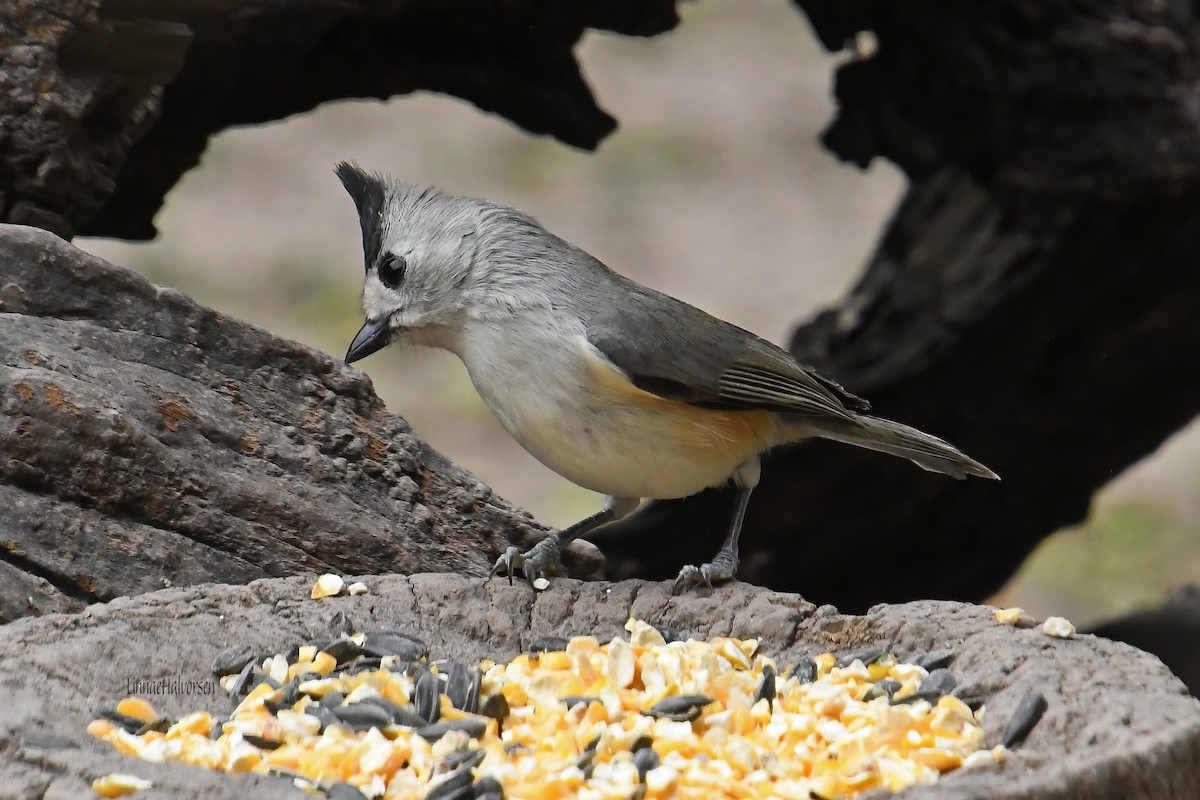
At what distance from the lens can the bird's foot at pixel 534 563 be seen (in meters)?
3.38

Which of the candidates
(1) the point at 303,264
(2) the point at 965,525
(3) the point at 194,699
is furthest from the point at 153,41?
(1) the point at 303,264

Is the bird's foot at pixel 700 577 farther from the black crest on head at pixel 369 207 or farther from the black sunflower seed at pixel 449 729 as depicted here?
the black crest on head at pixel 369 207

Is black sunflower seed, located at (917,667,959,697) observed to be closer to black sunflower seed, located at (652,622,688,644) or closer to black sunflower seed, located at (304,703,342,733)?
black sunflower seed, located at (652,622,688,644)

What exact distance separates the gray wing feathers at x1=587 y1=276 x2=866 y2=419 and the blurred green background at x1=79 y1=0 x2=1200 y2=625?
16.5 ft

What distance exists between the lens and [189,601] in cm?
288

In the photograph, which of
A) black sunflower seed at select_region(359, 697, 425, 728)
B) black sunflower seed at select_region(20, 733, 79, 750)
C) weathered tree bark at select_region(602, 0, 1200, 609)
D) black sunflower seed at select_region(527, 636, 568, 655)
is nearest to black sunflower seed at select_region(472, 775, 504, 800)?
black sunflower seed at select_region(359, 697, 425, 728)

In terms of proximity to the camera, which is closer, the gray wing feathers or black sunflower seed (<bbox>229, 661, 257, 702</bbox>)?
black sunflower seed (<bbox>229, 661, 257, 702</bbox>)

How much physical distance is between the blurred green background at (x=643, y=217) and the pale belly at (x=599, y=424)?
526 cm

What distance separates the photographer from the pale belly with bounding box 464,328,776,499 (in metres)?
3.48

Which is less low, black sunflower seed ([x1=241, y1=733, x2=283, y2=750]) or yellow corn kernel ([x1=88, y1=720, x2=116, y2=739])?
black sunflower seed ([x1=241, y1=733, x2=283, y2=750])

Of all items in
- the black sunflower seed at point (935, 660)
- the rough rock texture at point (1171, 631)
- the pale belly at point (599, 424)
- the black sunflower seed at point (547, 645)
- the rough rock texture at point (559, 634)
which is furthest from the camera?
the rough rock texture at point (1171, 631)

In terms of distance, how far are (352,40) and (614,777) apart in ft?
10.4

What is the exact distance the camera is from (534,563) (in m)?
3.44

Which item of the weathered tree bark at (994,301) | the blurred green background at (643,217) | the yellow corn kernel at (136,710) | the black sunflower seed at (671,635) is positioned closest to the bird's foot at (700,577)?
the black sunflower seed at (671,635)
